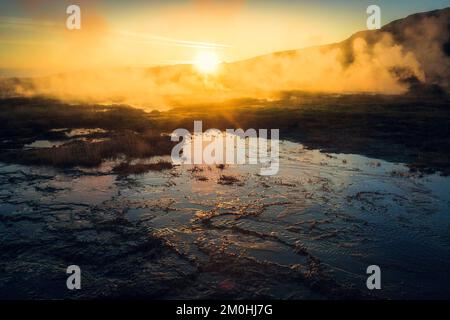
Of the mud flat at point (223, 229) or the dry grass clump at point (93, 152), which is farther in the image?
the dry grass clump at point (93, 152)

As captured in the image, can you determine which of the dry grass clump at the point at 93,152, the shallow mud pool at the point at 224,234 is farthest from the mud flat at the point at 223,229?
the dry grass clump at the point at 93,152

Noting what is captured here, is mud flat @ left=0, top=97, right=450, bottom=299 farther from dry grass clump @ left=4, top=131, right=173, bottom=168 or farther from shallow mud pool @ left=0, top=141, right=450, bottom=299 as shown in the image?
dry grass clump @ left=4, top=131, right=173, bottom=168

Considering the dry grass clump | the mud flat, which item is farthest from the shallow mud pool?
the dry grass clump

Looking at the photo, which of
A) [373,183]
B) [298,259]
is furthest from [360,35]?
[298,259]

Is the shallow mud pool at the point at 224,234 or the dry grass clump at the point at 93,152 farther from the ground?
the dry grass clump at the point at 93,152

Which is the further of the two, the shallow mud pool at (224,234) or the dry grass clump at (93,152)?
the dry grass clump at (93,152)

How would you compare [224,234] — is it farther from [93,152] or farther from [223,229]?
[93,152]

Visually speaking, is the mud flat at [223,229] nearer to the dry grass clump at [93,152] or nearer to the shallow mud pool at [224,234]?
the shallow mud pool at [224,234]

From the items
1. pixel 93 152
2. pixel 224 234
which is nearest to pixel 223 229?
pixel 224 234

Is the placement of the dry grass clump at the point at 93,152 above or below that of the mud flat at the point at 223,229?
above
